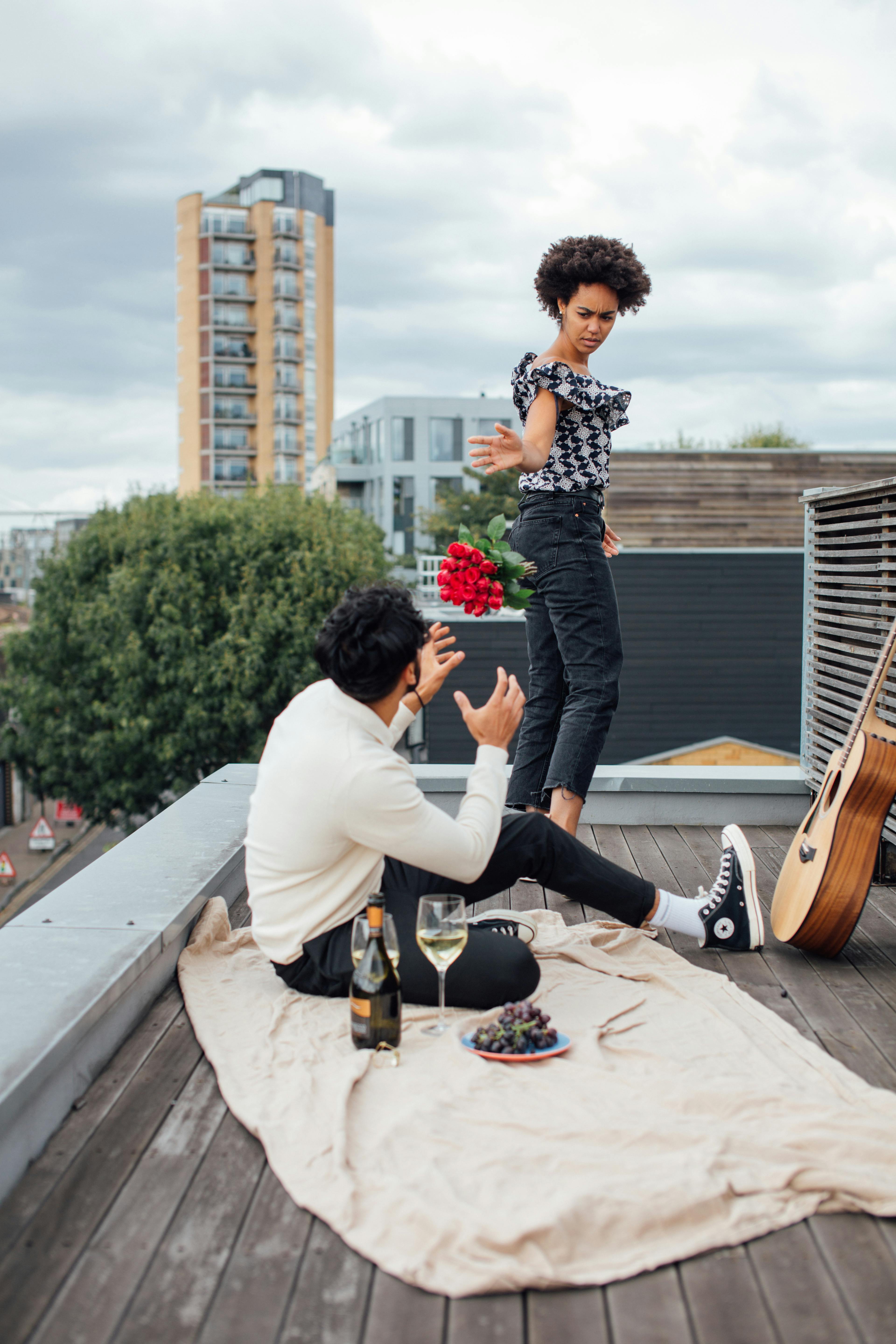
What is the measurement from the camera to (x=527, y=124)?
2473cm

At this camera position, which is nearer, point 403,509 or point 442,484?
point 442,484

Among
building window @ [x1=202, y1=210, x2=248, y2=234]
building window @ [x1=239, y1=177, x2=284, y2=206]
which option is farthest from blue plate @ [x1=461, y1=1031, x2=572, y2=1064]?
building window @ [x1=239, y1=177, x2=284, y2=206]

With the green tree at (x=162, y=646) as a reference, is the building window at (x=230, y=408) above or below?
above

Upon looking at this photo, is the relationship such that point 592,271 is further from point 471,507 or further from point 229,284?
point 229,284

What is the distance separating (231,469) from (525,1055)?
65.2m

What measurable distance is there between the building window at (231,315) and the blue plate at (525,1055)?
220 feet

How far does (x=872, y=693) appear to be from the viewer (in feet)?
9.57

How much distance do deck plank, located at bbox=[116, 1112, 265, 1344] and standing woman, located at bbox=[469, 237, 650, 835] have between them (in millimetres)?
1787

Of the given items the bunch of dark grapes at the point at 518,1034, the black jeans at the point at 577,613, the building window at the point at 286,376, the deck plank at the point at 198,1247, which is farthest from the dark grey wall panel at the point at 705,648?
the building window at the point at 286,376

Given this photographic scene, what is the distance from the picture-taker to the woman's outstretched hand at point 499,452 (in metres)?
2.96

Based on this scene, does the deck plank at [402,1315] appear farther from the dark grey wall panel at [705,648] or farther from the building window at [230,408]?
the building window at [230,408]

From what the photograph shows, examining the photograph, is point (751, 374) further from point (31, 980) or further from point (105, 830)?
point (31, 980)

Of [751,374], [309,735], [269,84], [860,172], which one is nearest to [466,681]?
[860,172]

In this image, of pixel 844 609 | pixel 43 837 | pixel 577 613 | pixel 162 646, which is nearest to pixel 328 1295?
pixel 577 613
